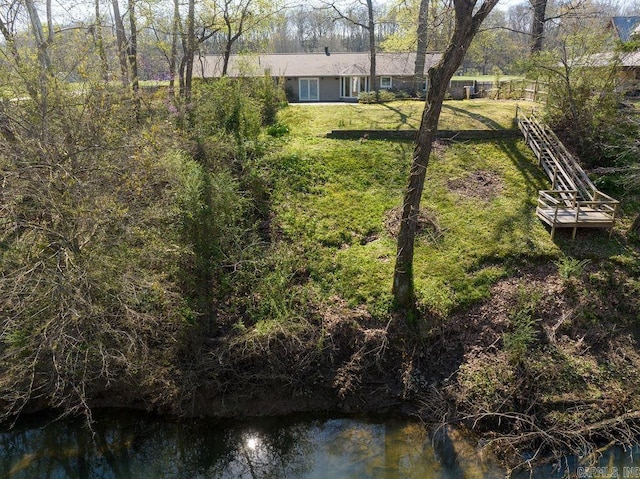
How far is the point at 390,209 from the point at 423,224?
46.7 inches

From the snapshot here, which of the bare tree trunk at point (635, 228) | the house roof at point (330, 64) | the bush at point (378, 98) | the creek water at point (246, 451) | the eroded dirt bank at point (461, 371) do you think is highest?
the house roof at point (330, 64)

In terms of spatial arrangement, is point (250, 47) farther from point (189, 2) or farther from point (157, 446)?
point (157, 446)

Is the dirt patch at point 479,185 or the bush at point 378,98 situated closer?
the dirt patch at point 479,185

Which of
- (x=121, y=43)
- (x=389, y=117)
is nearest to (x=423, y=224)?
(x=389, y=117)

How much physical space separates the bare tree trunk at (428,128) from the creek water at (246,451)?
289 centimetres

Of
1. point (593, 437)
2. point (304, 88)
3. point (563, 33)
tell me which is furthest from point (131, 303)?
point (304, 88)

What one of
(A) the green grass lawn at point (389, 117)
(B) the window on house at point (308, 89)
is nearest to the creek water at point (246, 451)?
(A) the green grass lawn at point (389, 117)

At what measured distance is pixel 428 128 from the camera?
862cm

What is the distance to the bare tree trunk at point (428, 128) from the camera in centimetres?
780

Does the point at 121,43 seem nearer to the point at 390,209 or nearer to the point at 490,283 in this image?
the point at 390,209

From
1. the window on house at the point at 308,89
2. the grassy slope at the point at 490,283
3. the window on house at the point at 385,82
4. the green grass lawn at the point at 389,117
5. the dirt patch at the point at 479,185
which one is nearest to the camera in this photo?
the grassy slope at the point at 490,283

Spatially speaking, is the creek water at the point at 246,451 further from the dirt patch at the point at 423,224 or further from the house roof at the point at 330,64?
the house roof at the point at 330,64

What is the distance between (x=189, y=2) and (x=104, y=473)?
50.1 feet

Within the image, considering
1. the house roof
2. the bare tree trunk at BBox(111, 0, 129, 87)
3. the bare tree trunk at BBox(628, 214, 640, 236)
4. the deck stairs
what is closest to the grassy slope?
the bare tree trunk at BBox(628, 214, 640, 236)
